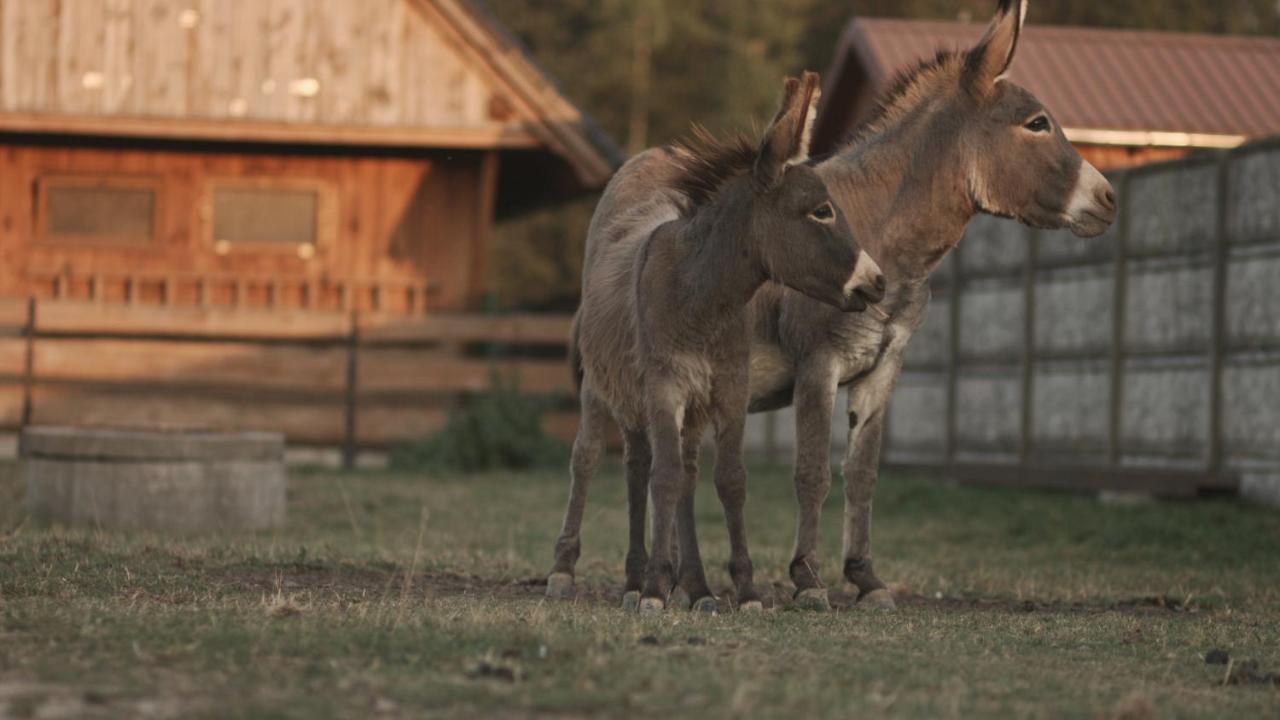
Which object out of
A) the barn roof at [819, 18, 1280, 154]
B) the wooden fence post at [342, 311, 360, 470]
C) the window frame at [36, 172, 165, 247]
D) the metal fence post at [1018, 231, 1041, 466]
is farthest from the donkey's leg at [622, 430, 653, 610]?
the barn roof at [819, 18, 1280, 154]

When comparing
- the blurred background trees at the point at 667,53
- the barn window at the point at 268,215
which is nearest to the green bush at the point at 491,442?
the barn window at the point at 268,215

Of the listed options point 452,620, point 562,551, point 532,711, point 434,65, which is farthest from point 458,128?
point 532,711

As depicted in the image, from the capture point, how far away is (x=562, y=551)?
30.7ft

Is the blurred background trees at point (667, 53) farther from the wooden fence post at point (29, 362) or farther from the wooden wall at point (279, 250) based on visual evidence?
the wooden fence post at point (29, 362)

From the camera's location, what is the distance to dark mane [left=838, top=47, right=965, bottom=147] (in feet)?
30.4

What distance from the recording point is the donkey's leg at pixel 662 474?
7930 mm

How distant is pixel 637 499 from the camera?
881 cm

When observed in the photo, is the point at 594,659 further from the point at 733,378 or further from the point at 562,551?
the point at 562,551

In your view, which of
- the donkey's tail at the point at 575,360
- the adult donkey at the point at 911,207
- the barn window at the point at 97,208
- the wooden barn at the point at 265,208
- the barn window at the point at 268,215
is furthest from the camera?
the barn window at the point at 268,215

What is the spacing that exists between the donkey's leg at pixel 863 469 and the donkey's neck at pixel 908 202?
56 cm

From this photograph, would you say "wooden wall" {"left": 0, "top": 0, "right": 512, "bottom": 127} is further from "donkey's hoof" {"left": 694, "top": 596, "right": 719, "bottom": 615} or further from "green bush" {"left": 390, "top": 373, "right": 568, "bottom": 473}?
"donkey's hoof" {"left": 694, "top": 596, "right": 719, "bottom": 615}

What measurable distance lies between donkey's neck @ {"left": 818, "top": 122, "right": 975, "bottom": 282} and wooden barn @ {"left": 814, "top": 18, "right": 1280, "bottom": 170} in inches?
616

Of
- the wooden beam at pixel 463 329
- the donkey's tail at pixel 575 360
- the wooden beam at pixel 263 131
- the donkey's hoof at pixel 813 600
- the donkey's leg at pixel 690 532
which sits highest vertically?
the wooden beam at pixel 263 131

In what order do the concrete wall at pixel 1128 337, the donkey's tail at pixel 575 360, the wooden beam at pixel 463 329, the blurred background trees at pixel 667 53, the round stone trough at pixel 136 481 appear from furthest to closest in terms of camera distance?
the blurred background trees at pixel 667 53
the wooden beam at pixel 463 329
the concrete wall at pixel 1128 337
the round stone trough at pixel 136 481
the donkey's tail at pixel 575 360
